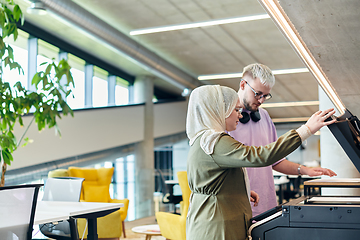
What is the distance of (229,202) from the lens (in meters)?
1.50

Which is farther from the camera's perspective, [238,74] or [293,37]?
[238,74]

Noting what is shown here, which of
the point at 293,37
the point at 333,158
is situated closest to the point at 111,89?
the point at 333,158

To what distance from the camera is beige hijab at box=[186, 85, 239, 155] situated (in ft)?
5.00

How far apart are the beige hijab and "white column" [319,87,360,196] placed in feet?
10.8

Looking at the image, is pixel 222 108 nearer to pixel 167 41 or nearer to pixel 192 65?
pixel 167 41

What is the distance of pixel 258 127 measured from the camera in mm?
2156

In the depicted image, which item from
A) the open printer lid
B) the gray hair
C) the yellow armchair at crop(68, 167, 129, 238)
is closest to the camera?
the open printer lid

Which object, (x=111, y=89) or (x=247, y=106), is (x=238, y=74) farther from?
(x=247, y=106)

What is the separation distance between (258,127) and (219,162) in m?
0.77

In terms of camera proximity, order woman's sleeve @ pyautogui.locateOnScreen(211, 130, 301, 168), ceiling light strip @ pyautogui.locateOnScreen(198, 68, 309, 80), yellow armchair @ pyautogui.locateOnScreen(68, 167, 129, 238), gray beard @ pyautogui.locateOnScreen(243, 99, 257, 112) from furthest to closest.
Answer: ceiling light strip @ pyautogui.locateOnScreen(198, 68, 309, 80) → yellow armchair @ pyautogui.locateOnScreen(68, 167, 129, 238) → gray beard @ pyautogui.locateOnScreen(243, 99, 257, 112) → woman's sleeve @ pyautogui.locateOnScreen(211, 130, 301, 168)

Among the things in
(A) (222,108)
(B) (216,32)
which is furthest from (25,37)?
(A) (222,108)

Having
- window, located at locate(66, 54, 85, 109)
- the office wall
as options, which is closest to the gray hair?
the office wall

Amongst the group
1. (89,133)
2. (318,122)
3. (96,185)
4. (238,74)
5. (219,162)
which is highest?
(238,74)

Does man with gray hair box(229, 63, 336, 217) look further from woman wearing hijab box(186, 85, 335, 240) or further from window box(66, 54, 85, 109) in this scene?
window box(66, 54, 85, 109)
